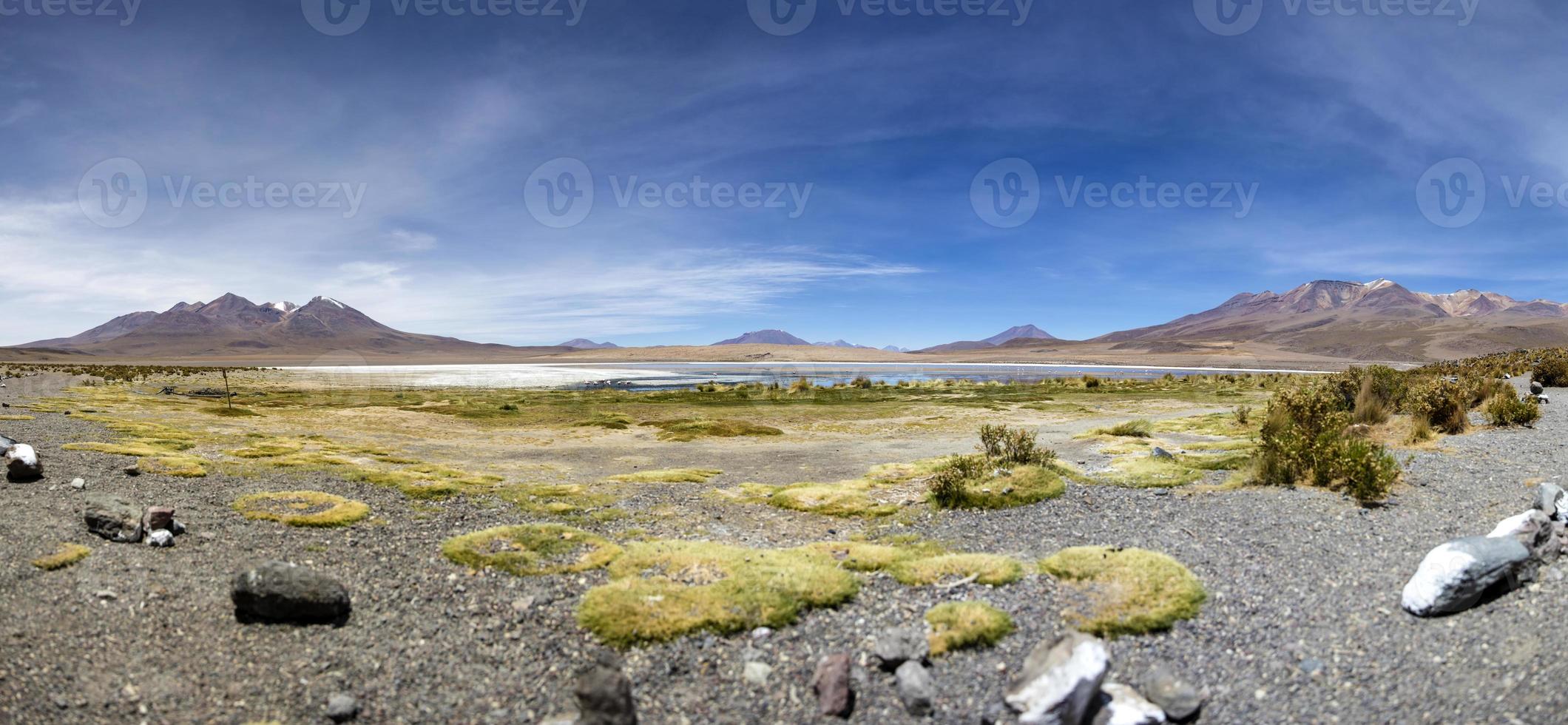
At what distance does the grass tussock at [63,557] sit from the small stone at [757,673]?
9309mm

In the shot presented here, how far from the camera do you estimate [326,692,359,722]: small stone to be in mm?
6562

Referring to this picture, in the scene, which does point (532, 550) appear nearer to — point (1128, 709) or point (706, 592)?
point (706, 592)

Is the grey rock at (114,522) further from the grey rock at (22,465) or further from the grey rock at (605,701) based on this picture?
the grey rock at (605,701)

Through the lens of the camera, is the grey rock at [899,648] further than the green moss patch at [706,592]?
No

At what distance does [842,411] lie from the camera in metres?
40.2

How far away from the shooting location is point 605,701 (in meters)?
6.21

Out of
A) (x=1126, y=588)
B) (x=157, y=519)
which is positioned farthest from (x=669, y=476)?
(x=1126, y=588)

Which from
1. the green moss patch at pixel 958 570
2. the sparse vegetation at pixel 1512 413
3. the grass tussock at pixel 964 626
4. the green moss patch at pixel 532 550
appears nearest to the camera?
the grass tussock at pixel 964 626

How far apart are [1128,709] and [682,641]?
4.57 m

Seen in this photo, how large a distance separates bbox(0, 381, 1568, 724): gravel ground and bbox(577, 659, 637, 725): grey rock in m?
0.55

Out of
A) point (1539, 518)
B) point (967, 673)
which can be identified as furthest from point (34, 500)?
point (1539, 518)

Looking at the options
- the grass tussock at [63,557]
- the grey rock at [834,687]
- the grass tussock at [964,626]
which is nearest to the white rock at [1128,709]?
the grass tussock at [964,626]

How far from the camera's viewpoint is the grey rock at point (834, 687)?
661 cm

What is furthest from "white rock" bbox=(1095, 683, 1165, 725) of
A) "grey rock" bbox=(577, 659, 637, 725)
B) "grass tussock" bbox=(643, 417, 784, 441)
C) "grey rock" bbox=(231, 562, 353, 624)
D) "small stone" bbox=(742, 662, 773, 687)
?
"grass tussock" bbox=(643, 417, 784, 441)
